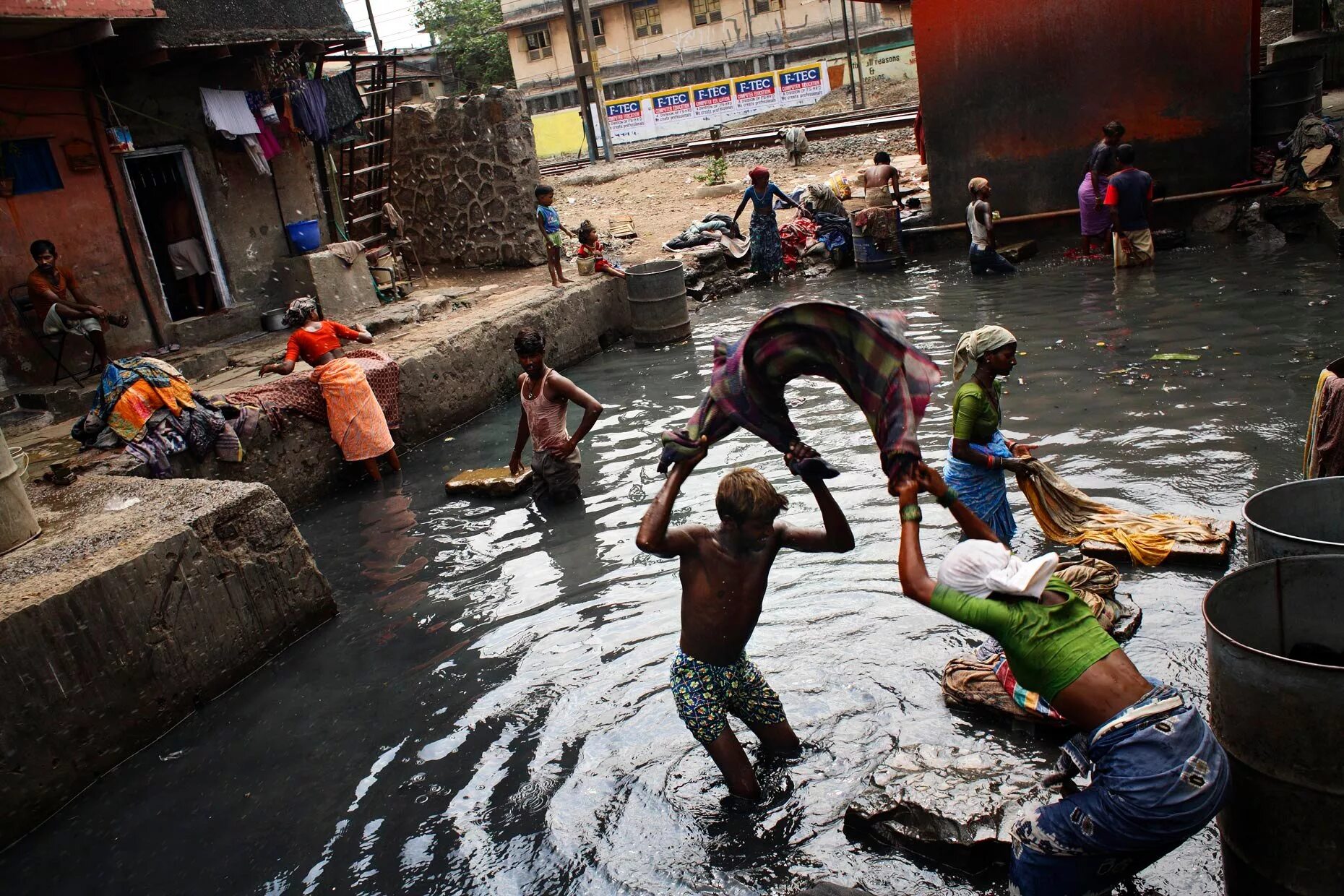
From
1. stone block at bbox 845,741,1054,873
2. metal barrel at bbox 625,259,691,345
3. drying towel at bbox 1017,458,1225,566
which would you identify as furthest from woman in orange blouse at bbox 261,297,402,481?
stone block at bbox 845,741,1054,873

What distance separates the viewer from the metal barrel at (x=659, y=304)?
13023 mm

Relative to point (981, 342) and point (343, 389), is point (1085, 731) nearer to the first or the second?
point (981, 342)

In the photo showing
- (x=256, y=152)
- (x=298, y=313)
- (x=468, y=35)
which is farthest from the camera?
(x=468, y=35)

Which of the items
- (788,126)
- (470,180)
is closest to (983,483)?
(470,180)

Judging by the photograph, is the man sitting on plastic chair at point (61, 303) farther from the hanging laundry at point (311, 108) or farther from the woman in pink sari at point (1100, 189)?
the woman in pink sari at point (1100, 189)

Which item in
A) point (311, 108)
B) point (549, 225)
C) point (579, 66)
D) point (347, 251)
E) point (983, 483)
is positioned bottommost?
point (983, 483)

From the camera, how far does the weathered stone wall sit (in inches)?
609

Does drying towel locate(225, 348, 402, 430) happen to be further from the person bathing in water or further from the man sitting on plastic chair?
the person bathing in water

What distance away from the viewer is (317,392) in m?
9.55

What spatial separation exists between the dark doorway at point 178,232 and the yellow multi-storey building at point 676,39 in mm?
35832

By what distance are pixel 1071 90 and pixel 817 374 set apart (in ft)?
40.1

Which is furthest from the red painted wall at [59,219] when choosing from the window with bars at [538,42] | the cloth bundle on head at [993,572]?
the window with bars at [538,42]

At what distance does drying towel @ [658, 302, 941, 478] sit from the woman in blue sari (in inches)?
67.4

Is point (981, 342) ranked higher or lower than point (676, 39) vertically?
lower
